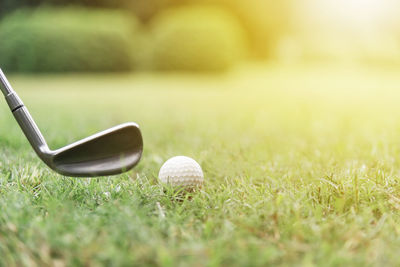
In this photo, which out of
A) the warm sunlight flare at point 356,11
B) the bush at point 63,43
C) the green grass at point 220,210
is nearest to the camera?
the green grass at point 220,210

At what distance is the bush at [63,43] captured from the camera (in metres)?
13.7

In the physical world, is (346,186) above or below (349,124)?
above

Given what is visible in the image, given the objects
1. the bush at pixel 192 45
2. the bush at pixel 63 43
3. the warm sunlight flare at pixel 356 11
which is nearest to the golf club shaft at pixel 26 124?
the bush at pixel 63 43

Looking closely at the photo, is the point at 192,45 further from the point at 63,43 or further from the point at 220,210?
the point at 220,210

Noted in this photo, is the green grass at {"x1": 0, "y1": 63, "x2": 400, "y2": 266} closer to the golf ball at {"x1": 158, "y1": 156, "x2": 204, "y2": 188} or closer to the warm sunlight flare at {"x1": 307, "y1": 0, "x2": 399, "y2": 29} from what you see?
the golf ball at {"x1": 158, "y1": 156, "x2": 204, "y2": 188}

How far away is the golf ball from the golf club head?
247 mm

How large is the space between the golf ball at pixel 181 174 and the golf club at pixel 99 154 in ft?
0.81

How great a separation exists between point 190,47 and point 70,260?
13.7 metres

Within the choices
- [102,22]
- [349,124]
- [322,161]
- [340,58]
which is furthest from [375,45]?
[322,161]

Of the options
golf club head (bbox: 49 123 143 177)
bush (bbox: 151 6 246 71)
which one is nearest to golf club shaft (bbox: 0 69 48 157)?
golf club head (bbox: 49 123 143 177)

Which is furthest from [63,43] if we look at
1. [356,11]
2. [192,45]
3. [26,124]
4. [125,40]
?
[356,11]

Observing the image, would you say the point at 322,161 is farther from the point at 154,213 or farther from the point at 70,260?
the point at 70,260

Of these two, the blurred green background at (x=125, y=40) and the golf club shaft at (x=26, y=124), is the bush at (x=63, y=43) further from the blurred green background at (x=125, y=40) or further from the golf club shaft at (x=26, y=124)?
the golf club shaft at (x=26, y=124)

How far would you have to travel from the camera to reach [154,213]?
5.44 feet
